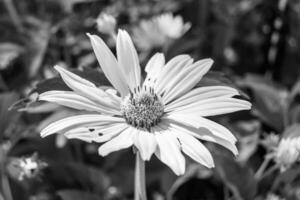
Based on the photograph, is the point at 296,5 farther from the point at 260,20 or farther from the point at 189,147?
the point at 189,147

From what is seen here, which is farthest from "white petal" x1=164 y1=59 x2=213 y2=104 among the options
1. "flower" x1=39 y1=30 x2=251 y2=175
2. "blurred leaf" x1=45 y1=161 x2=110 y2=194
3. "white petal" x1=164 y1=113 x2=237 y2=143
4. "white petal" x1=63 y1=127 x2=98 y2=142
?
"blurred leaf" x1=45 y1=161 x2=110 y2=194

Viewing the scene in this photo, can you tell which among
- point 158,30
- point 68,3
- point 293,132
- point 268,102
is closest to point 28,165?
point 293,132

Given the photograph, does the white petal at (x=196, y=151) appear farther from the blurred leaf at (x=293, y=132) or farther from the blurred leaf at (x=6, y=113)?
the blurred leaf at (x=6, y=113)

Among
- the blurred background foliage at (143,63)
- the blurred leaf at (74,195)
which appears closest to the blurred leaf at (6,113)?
the blurred background foliage at (143,63)

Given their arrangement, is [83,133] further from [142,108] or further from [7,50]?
[7,50]

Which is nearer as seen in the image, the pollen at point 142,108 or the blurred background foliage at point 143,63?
the pollen at point 142,108

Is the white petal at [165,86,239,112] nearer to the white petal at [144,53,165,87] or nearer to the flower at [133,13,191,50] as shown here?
the white petal at [144,53,165,87]
